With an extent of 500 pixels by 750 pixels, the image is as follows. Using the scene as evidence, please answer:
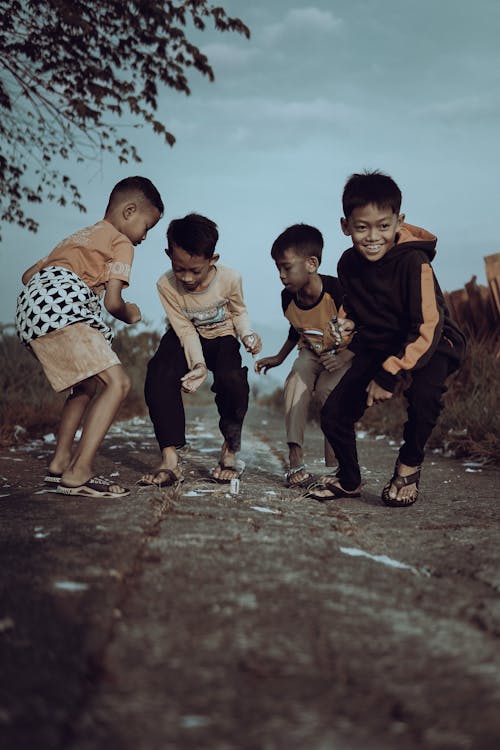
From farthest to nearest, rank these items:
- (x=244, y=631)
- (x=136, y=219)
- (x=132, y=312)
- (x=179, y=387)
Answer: (x=179, y=387) → (x=136, y=219) → (x=132, y=312) → (x=244, y=631)

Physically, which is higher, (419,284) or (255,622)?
(419,284)

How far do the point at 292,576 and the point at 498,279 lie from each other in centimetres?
515

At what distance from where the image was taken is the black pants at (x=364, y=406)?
275cm

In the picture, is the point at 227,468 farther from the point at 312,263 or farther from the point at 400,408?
the point at 400,408

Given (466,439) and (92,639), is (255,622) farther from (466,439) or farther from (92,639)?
(466,439)

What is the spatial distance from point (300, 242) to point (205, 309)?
2.02 feet

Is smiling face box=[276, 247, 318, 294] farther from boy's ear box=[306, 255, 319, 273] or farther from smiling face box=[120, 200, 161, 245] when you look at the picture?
smiling face box=[120, 200, 161, 245]

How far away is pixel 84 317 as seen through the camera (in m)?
2.73

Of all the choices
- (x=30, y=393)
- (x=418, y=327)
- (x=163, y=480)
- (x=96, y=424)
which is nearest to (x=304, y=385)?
(x=418, y=327)

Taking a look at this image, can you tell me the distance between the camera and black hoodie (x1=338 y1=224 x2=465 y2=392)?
2.65m

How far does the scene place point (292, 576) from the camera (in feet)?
4.76

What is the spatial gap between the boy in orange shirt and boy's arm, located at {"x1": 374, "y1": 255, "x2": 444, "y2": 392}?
3.82ft

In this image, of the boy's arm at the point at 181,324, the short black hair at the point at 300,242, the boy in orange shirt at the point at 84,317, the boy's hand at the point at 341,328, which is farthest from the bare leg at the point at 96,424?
the short black hair at the point at 300,242

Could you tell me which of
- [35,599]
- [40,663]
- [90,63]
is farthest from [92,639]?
[90,63]
